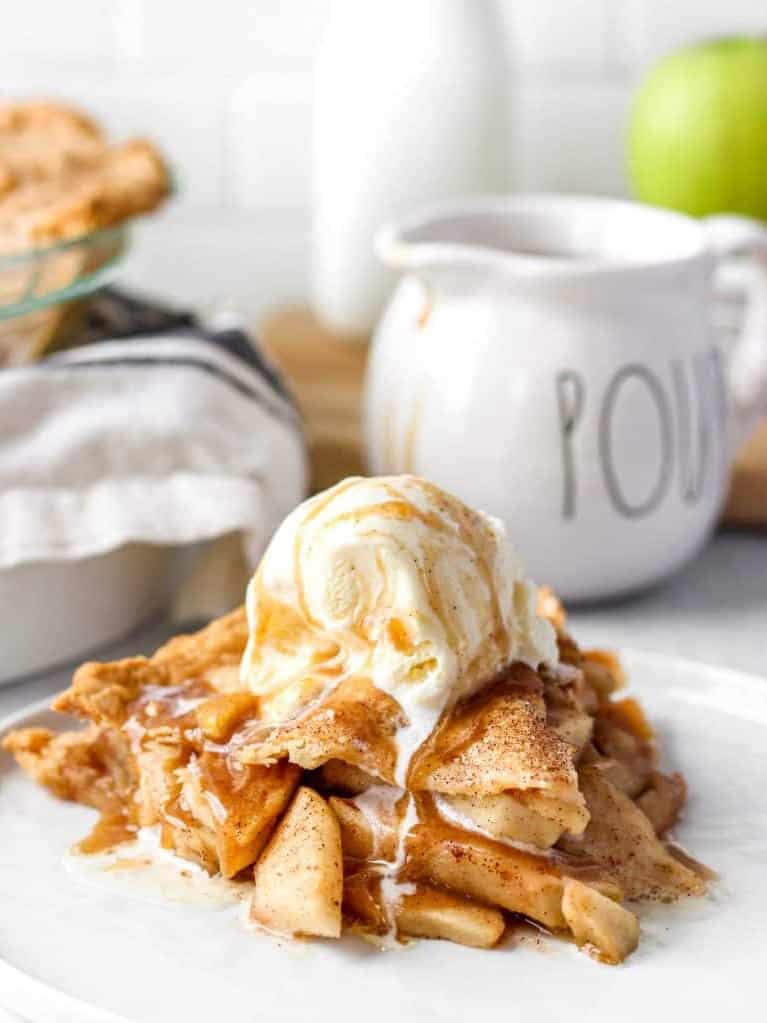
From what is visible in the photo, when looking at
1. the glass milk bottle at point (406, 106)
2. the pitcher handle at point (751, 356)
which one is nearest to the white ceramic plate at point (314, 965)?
the pitcher handle at point (751, 356)

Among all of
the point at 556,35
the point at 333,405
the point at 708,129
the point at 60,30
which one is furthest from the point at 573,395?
the point at 60,30

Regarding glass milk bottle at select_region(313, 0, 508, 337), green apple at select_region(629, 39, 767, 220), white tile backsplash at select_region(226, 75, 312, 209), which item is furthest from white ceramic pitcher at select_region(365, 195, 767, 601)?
white tile backsplash at select_region(226, 75, 312, 209)

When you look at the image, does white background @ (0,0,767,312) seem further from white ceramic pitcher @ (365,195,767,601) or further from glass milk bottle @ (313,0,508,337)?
white ceramic pitcher @ (365,195,767,601)

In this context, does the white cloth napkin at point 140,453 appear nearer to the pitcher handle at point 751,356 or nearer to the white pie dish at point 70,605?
the white pie dish at point 70,605

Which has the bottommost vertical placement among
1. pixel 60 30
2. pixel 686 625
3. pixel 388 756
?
pixel 686 625

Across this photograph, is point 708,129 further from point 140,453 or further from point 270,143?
point 140,453

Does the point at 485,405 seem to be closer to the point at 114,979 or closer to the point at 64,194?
the point at 64,194

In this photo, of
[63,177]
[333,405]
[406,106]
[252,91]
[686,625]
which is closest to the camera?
[686,625]
